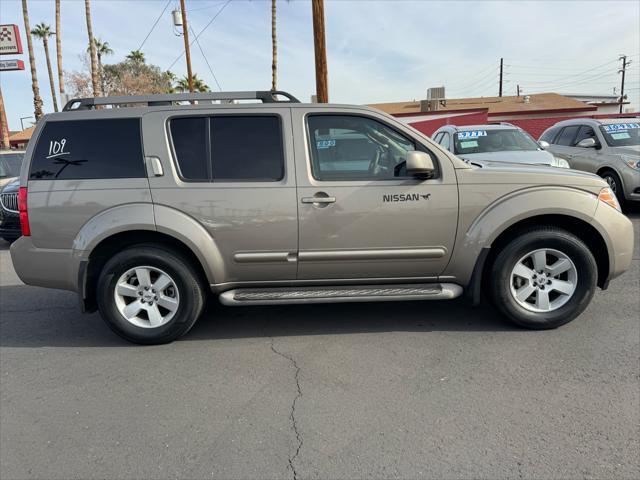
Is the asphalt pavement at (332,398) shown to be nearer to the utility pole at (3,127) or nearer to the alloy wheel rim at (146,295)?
the alloy wheel rim at (146,295)

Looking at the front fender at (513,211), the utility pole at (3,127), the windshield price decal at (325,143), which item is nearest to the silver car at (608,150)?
the front fender at (513,211)

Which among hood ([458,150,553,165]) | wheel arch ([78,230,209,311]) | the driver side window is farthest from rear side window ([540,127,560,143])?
wheel arch ([78,230,209,311])

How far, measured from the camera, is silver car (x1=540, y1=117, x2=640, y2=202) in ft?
27.3

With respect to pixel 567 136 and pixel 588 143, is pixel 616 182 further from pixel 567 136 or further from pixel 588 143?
pixel 567 136

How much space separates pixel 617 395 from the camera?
293 centimetres

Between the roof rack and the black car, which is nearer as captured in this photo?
the roof rack

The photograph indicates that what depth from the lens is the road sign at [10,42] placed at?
2606 cm

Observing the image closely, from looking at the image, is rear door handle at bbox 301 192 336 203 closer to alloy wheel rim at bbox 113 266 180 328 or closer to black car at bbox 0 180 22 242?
alloy wheel rim at bbox 113 266 180 328

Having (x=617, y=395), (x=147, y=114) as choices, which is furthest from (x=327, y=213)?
(x=617, y=395)

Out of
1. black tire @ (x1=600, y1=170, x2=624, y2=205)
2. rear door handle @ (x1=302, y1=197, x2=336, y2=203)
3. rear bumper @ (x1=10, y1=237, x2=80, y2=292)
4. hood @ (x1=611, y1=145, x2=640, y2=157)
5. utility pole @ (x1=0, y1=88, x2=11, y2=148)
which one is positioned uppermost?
utility pole @ (x1=0, y1=88, x2=11, y2=148)

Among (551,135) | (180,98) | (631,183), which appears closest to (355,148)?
(180,98)

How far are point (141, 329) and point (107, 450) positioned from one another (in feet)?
4.50

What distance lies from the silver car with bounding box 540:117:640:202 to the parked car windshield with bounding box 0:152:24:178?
1169 cm

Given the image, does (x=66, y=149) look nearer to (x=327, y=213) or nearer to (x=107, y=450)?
(x=327, y=213)
